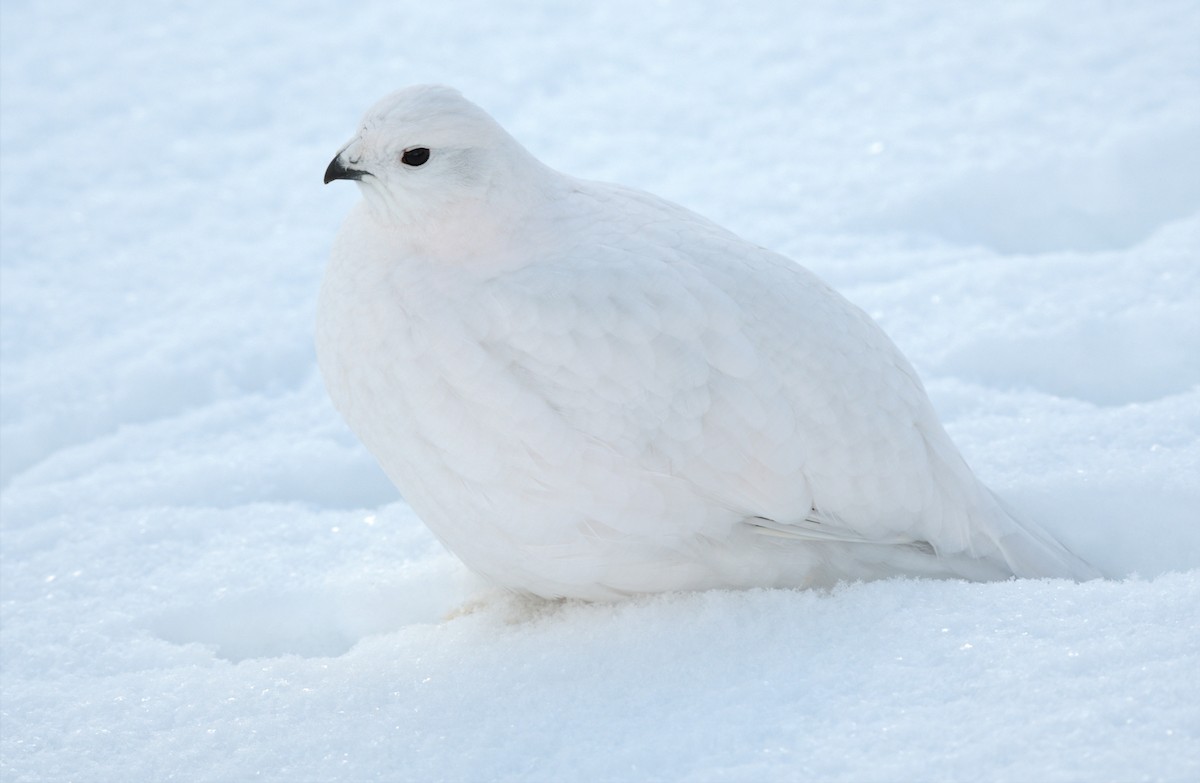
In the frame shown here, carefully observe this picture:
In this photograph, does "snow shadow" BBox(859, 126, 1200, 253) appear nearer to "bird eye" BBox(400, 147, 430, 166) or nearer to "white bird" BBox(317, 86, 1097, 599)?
"white bird" BBox(317, 86, 1097, 599)

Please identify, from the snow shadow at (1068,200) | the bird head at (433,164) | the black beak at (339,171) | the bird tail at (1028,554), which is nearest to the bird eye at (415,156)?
the bird head at (433,164)

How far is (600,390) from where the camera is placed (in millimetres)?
2590

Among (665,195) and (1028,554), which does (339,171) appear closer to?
(1028,554)

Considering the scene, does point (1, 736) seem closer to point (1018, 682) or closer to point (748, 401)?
point (748, 401)

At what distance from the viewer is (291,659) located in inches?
110

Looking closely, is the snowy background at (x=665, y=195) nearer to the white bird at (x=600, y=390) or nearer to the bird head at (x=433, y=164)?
the white bird at (x=600, y=390)

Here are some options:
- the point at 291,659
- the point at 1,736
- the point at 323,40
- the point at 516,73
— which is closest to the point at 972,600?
the point at 291,659

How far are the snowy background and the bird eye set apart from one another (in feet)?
3.49

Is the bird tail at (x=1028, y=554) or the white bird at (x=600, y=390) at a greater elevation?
the white bird at (x=600, y=390)

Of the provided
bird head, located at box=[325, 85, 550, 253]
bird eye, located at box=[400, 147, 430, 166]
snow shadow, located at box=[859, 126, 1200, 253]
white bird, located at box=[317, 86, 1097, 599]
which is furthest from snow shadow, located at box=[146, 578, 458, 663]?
snow shadow, located at box=[859, 126, 1200, 253]

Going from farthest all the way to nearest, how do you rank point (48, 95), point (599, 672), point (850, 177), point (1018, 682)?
point (48, 95) < point (850, 177) < point (599, 672) < point (1018, 682)

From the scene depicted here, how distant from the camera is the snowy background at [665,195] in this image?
2.28m

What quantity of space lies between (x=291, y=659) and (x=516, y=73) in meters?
4.21

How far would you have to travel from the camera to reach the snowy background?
2.28m
